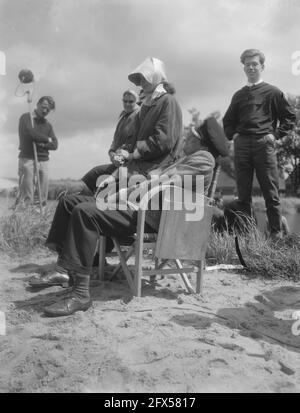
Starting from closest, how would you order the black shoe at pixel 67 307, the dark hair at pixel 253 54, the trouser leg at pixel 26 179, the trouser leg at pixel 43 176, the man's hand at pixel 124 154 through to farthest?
1. the black shoe at pixel 67 307
2. the man's hand at pixel 124 154
3. the dark hair at pixel 253 54
4. the trouser leg at pixel 26 179
5. the trouser leg at pixel 43 176

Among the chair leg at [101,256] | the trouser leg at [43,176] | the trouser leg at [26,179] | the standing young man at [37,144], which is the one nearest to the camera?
the chair leg at [101,256]

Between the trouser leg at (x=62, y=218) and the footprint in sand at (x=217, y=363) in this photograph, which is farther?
the trouser leg at (x=62, y=218)

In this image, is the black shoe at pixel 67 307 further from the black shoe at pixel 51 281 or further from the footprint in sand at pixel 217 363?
the footprint in sand at pixel 217 363

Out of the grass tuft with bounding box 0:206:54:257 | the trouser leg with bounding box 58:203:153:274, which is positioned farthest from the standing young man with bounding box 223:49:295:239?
the trouser leg with bounding box 58:203:153:274

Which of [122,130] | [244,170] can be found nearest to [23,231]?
[122,130]

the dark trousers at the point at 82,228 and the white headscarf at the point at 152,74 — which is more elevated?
the white headscarf at the point at 152,74

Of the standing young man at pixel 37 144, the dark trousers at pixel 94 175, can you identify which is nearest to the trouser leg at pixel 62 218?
the dark trousers at pixel 94 175

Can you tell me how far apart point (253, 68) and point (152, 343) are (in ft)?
11.8

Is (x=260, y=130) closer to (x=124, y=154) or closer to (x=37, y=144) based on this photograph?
(x=124, y=154)

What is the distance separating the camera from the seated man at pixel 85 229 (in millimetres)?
2986

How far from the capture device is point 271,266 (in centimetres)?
429

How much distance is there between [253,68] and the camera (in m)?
5.11

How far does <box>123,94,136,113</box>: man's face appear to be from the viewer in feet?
19.0

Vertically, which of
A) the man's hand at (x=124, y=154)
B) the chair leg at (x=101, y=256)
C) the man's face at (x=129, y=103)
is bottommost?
the chair leg at (x=101, y=256)
